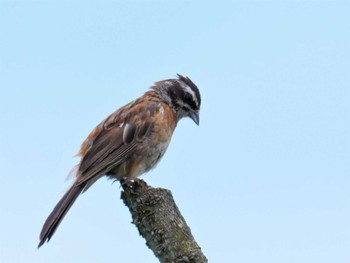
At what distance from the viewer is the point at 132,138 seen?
8.91 meters

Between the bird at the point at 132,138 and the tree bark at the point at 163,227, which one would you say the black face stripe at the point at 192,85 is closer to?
the bird at the point at 132,138

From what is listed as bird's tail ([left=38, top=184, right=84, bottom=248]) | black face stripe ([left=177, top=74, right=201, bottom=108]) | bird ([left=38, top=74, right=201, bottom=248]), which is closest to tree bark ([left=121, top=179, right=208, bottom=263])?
bird's tail ([left=38, top=184, right=84, bottom=248])

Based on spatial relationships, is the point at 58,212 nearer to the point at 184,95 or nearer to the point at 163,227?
the point at 163,227

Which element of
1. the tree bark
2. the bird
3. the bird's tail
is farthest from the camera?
the bird

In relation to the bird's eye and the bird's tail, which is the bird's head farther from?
the bird's tail

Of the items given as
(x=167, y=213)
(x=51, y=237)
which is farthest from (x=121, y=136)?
(x=167, y=213)

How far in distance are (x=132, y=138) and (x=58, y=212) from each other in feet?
6.29

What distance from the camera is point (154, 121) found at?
9266 millimetres

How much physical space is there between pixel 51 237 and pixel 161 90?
409 cm

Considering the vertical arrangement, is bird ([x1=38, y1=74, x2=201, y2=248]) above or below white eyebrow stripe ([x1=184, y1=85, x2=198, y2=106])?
below

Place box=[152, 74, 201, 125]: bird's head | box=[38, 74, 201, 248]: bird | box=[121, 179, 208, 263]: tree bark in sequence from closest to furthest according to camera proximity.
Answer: box=[121, 179, 208, 263]: tree bark, box=[38, 74, 201, 248]: bird, box=[152, 74, 201, 125]: bird's head

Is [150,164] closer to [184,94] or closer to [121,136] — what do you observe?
[121,136]

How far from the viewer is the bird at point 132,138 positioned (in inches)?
329

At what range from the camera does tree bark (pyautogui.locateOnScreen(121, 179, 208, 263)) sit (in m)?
5.04
